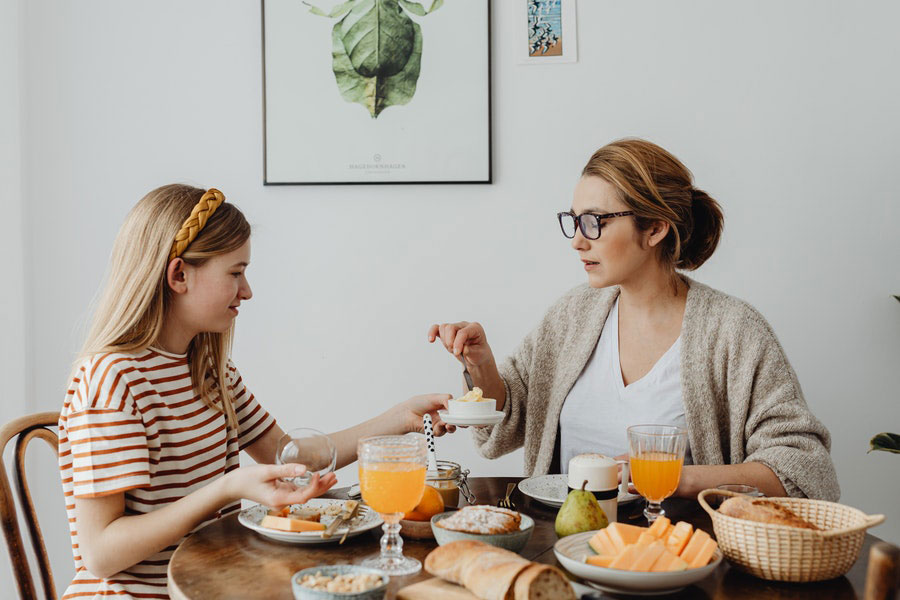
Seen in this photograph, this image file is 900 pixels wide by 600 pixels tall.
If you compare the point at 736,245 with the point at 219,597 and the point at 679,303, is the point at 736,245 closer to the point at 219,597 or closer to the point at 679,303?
the point at 679,303

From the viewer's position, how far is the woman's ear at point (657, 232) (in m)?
1.99

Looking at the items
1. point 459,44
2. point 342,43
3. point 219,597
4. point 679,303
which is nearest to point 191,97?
point 342,43

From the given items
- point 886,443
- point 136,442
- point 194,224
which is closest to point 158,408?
point 136,442

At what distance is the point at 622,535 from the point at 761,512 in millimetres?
216

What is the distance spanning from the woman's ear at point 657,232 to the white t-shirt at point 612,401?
9.2 inches

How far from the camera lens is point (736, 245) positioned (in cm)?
259

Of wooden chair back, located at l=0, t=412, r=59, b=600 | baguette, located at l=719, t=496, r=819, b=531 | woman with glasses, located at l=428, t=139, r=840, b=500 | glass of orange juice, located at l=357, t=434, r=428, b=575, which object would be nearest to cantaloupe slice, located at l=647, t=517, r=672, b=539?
baguette, located at l=719, t=496, r=819, b=531

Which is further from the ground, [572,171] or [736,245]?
[572,171]

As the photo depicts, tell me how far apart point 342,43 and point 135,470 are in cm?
171

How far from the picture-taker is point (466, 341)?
205 cm

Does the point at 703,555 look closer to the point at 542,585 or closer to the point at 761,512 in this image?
the point at 761,512

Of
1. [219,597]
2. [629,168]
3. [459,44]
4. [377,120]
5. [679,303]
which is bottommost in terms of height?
[219,597]

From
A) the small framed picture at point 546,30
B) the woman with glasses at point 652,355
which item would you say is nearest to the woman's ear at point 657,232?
the woman with glasses at point 652,355

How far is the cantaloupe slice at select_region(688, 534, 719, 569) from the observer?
1086 millimetres
